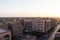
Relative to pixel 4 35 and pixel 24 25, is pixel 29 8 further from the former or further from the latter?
pixel 4 35

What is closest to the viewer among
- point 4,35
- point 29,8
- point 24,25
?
point 4,35

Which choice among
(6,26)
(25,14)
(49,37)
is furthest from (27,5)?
(49,37)

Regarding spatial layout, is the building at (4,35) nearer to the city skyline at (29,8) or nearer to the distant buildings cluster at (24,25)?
the distant buildings cluster at (24,25)

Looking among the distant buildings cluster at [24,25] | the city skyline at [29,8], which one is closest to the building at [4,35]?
Result: the distant buildings cluster at [24,25]

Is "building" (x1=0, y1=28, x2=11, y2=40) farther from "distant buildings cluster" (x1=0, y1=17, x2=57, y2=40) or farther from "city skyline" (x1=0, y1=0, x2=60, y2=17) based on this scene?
"city skyline" (x1=0, y1=0, x2=60, y2=17)

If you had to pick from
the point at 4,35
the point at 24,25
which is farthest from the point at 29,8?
the point at 4,35
